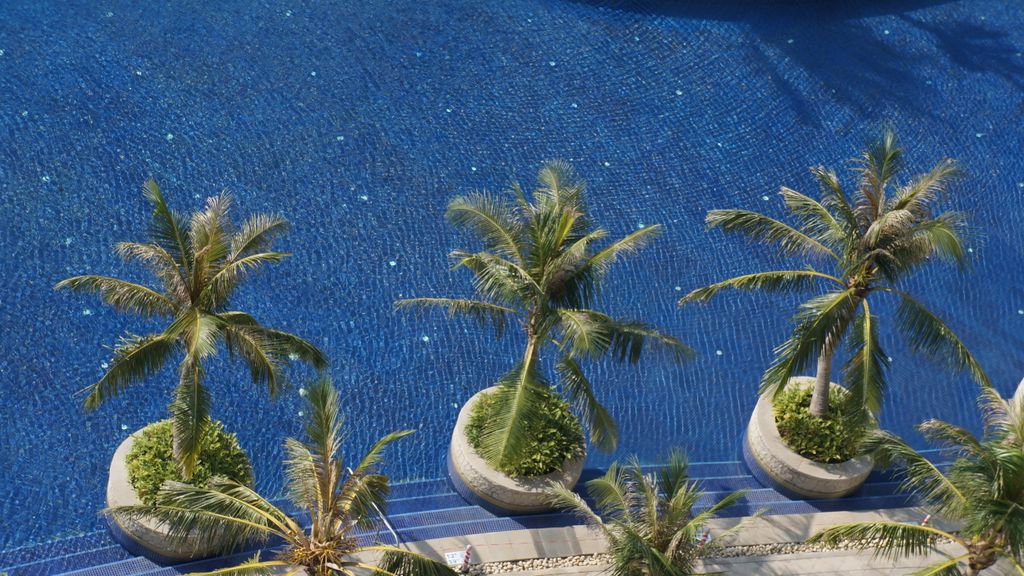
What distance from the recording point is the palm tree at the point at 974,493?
40.9ft

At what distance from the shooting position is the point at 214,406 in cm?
1694

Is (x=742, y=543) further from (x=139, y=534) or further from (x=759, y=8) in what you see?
(x=759, y=8)

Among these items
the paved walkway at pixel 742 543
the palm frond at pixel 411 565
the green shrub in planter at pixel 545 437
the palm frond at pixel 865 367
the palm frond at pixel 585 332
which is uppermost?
the palm frond at pixel 585 332

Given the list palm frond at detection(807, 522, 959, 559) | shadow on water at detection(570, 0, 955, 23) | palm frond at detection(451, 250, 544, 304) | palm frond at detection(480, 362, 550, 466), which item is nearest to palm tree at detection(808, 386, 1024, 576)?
palm frond at detection(807, 522, 959, 559)

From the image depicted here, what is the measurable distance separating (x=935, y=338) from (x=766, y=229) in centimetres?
248

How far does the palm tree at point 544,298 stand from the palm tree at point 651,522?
2.89 feet

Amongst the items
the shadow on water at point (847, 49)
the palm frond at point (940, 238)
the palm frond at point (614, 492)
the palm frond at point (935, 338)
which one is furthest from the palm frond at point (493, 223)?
the shadow on water at point (847, 49)

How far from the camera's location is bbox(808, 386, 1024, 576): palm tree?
12453 mm

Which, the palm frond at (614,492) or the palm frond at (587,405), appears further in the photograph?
the palm frond at (587,405)

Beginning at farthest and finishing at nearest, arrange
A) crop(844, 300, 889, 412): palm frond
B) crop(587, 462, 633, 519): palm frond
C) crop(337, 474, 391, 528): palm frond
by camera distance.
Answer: crop(844, 300, 889, 412): palm frond → crop(587, 462, 633, 519): palm frond → crop(337, 474, 391, 528): palm frond

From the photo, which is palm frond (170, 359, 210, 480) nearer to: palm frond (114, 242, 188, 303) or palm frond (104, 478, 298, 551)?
palm frond (104, 478, 298, 551)

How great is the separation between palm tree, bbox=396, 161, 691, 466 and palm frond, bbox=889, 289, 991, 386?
280cm

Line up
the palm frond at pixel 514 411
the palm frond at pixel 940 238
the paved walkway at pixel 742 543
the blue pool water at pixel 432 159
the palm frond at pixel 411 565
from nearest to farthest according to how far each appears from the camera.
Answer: the palm frond at pixel 411 565 < the palm frond at pixel 514 411 < the palm frond at pixel 940 238 < the paved walkway at pixel 742 543 < the blue pool water at pixel 432 159

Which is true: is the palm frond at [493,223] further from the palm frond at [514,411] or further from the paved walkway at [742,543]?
the paved walkway at [742,543]
